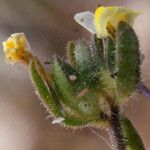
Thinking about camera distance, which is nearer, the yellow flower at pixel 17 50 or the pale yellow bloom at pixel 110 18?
the pale yellow bloom at pixel 110 18

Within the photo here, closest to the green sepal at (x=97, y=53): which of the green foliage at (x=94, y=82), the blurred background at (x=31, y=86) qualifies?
the green foliage at (x=94, y=82)

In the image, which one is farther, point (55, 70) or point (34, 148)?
point (34, 148)

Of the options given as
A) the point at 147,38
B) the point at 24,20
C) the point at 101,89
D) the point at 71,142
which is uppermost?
the point at 24,20

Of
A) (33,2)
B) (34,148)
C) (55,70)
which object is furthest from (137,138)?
(33,2)

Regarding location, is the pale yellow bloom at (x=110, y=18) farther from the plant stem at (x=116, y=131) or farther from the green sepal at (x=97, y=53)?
the plant stem at (x=116, y=131)

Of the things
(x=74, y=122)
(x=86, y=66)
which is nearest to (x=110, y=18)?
(x=86, y=66)

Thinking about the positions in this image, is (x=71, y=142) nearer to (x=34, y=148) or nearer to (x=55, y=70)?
(x=34, y=148)

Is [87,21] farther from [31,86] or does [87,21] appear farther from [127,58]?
[31,86]

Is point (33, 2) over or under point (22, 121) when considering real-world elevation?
over
